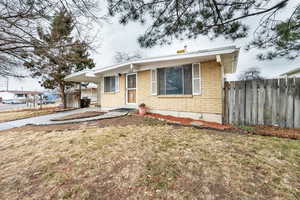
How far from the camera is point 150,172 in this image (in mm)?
2248

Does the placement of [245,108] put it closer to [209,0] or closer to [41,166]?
[209,0]

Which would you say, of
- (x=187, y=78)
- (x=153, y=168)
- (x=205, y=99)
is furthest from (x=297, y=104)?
(x=153, y=168)

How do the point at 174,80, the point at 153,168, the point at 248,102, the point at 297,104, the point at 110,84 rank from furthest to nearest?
the point at 110,84 → the point at 174,80 → the point at 248,102 → the point at 297,104 → the point at 153,168

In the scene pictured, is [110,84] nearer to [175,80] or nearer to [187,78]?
[175,80]

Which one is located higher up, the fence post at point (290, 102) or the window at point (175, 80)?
the window at point (175, 80)

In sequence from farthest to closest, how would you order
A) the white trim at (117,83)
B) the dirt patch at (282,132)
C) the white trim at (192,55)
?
the white trim at (117,83) → the white trim at (192,55) → the dirt patch at (282,132)

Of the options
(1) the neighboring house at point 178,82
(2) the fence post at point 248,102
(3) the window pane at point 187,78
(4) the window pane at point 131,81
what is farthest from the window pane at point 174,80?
(2) the fence post at point 248,102

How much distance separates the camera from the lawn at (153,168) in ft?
6.02

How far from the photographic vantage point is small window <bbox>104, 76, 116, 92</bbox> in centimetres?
919

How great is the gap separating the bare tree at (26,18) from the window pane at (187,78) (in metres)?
4.58

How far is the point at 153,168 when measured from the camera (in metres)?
2.36

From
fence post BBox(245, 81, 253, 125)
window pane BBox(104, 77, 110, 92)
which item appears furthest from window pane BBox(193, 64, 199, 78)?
window pane BBox(104, 77, 110, 92)

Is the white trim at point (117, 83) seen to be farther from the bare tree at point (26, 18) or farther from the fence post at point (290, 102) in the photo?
the fence post at point (290, 102)

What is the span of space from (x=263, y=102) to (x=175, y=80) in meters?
3.63
